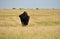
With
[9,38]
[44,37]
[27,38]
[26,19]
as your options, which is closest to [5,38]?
[9,38]

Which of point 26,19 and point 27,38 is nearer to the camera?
point 27,38

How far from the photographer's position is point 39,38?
16.3 metres

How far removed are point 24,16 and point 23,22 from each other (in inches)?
34.8

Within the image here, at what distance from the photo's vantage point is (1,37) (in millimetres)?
16906

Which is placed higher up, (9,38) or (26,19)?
(9,38)

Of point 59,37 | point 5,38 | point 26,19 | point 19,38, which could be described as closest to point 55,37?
point 59,37

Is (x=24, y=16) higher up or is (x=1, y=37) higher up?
(x=1, y=37)

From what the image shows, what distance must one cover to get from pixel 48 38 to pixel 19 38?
7.23 feet

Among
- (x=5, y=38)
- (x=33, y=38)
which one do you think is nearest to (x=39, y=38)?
(x=33, y=38)

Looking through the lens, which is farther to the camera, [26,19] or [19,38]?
[26,19]

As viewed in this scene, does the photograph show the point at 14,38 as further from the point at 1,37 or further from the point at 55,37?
the point at 55,37

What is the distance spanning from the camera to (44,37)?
1667 cm

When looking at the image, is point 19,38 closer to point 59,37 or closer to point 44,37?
point 44,37

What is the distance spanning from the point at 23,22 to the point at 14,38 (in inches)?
566
